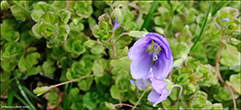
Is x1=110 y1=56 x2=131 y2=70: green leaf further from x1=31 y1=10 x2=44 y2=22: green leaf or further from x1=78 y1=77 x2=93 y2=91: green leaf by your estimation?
x1=31 y1=10 x2=44 y2=22: green leaf

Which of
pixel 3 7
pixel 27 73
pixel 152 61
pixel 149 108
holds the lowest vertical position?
pixel 149 108

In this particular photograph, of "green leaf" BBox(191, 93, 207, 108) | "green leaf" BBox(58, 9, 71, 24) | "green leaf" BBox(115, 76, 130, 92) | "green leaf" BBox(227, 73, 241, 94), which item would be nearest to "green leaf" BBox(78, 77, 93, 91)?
"green leaf" BBox(115, 76, 130, 92)

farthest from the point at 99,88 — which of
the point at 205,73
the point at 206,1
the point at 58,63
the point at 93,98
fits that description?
the point at 206,1

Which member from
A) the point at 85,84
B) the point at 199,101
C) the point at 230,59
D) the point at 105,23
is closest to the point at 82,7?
the point at 105,23

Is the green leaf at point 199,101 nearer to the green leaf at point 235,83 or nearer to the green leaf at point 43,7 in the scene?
the green leaf at point 235,83

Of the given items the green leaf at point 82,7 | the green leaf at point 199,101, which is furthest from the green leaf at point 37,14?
the green leaf at point 199,101

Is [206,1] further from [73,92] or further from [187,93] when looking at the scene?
[73,92]

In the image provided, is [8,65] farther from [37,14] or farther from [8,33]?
[37,14]
